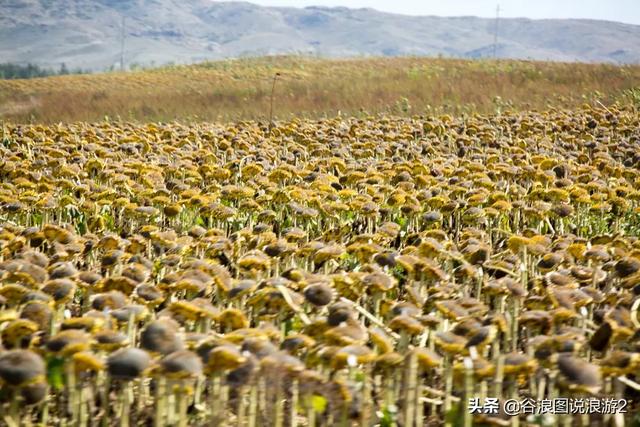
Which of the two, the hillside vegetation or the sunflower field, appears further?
the hillside vegetation

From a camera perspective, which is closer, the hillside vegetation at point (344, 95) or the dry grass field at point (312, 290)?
the dry grass field at point (312, 290)

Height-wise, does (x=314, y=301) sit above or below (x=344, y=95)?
above

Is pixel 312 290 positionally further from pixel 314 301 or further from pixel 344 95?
pixel 344 95

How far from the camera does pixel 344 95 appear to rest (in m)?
21.4

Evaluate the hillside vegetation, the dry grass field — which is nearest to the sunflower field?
the dry grass field

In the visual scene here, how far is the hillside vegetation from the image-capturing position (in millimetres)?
19281

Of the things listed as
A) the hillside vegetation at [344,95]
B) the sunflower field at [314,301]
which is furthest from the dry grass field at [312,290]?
the hillside vegetation at [344,95]

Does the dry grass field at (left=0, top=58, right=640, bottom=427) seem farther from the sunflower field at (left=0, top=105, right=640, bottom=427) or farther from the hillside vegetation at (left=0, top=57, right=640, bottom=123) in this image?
the hillside vegetation at (left=0, top=57, right=640, bottom=123)

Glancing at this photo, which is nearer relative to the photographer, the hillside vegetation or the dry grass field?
the dry grass field

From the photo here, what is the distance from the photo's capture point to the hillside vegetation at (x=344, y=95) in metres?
19.3

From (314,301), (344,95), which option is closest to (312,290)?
(314,301)

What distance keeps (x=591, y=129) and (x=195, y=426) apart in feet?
32.5

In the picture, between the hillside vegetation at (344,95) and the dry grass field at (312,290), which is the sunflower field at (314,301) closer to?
the dry grass field at (312,290)

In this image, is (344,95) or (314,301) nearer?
(314,301)
